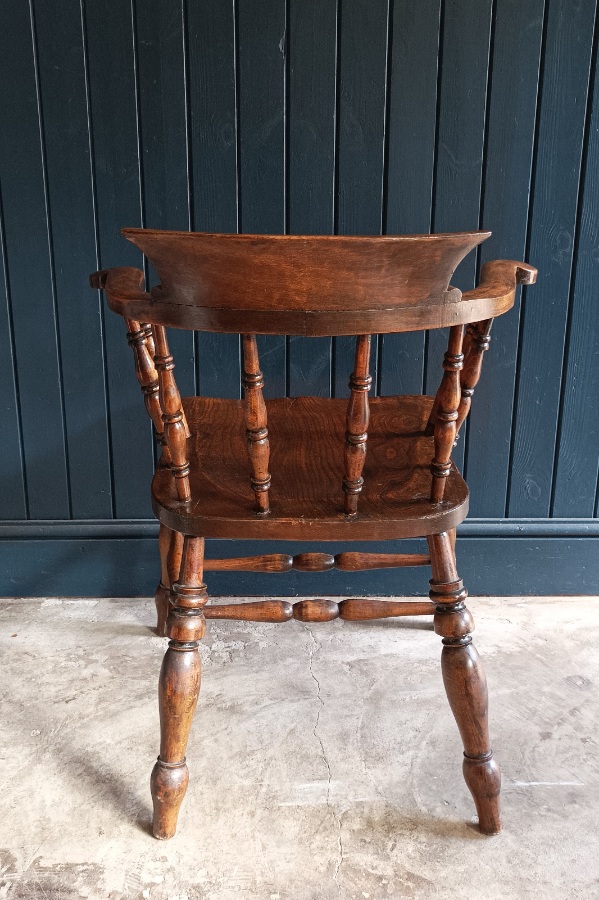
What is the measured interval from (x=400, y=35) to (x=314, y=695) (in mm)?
1324

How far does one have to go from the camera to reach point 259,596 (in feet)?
6.68

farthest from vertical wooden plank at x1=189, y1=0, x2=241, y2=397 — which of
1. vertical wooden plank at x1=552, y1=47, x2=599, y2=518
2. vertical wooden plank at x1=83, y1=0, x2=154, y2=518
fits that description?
vertical wooden plank at x1=552, y1=47, x2=599, y2=518

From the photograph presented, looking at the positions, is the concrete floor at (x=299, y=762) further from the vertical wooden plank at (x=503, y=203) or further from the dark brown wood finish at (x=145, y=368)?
the dark brown wood finish at (x=145, y=368)

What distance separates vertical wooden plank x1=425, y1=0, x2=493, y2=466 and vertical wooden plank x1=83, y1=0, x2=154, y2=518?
63cm

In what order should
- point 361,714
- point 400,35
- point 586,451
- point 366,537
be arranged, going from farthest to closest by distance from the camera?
point 586,451 < point 400,35 < point 361,714 < point 366,537

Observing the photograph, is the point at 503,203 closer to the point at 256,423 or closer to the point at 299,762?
the point at 256,423

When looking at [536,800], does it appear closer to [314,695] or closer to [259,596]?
[314,695]

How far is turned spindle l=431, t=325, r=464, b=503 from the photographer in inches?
44.7

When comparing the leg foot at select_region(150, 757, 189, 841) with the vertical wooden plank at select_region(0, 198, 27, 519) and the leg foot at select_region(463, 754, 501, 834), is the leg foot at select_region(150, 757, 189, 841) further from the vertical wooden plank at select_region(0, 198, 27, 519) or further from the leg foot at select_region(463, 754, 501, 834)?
the vertical wooden plank at select_region(0, 198, 27, 519)

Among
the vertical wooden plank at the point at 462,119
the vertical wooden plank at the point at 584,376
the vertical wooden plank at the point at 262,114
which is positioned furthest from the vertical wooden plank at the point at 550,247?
the vertical wooden plank at the point at 262,114

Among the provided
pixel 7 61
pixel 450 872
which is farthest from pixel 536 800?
pixel 7 61

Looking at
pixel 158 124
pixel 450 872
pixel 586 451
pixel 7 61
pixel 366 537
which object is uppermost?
pixel 7 61

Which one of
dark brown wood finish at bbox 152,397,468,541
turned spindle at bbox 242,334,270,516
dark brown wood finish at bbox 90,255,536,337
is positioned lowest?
dark brown wood finish at bbox 152,397,468,541

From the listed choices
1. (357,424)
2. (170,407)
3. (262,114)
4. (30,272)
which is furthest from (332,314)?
(30,272)
